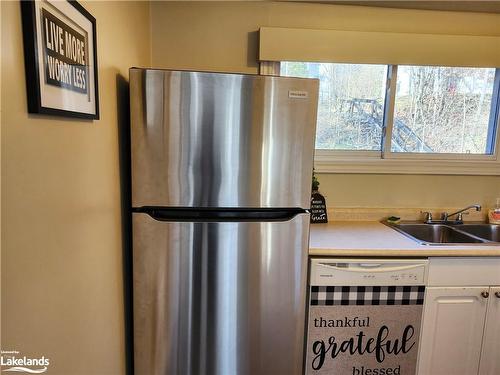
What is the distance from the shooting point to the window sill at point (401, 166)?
2139 mm

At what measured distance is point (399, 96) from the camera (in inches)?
84.3

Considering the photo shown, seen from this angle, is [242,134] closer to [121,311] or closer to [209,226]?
[209,226]

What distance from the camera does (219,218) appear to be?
1.38 m

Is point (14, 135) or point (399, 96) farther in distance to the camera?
point (399, 96)

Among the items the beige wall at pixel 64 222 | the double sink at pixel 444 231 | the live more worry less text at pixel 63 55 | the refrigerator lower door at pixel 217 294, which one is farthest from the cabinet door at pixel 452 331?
the live more worry less text at pixel 63 55

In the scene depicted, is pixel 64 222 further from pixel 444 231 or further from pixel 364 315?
pixel 444 231

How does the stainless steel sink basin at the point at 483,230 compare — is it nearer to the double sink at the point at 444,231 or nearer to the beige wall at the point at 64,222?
the double sink at the point at 444,231

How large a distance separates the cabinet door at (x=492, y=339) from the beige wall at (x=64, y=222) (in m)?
1.74

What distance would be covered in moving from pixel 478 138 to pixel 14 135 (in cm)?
255

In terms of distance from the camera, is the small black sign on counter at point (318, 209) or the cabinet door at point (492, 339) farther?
the small black sign on counter at point (318, 209)

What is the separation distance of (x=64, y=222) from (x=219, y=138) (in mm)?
643

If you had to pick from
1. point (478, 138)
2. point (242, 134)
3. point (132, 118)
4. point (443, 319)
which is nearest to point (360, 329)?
point (443, 319)

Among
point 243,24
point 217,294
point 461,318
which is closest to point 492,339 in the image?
point 461,318

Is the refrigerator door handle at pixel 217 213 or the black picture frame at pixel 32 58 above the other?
the black picture frame at pixel 32 58
